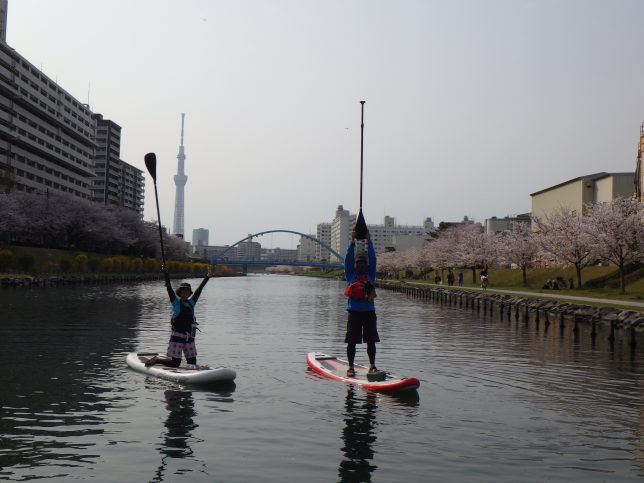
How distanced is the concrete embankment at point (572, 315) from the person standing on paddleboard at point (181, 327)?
18.0m

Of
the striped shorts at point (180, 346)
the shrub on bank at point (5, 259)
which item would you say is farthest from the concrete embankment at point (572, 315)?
the shrub on bank at point (5, 259)

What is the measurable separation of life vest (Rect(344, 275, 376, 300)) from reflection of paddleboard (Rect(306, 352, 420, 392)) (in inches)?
76.1

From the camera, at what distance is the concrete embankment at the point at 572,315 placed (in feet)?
95.8

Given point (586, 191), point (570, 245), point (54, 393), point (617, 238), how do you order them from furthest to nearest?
1. point (586, 191)
2. point (570, 245)
3. point (617, 238)
4. point (54, 393)

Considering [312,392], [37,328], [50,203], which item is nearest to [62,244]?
[50,203]

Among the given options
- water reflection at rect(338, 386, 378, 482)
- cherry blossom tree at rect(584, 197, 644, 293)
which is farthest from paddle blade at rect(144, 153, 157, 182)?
cherry blossom tree at rect(584, 197, 644, 293)

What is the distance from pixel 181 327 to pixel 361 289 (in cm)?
453

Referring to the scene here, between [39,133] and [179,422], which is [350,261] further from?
[39,133]

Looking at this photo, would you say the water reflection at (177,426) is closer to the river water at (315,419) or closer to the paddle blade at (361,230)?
the river water at (315,419)

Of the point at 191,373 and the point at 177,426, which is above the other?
the point at 191,373

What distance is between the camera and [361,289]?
1441cm

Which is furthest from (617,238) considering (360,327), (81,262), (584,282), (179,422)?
(81,262)

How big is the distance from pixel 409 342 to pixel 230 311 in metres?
19.7

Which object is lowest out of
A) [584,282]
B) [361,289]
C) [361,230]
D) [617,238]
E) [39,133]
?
[584,282]
